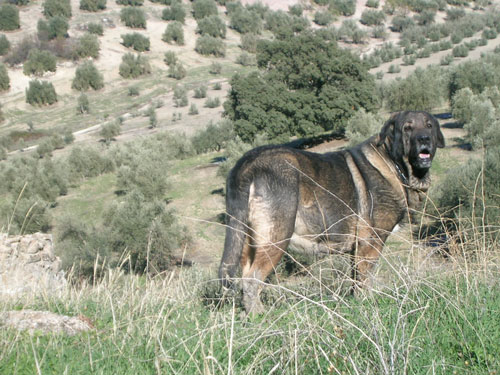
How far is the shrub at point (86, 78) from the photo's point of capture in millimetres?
57688

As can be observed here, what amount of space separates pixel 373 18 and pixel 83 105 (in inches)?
2094

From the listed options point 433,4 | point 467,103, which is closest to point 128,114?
point 467,103

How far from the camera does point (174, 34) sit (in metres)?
73.7

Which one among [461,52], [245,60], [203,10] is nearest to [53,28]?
[245,60]

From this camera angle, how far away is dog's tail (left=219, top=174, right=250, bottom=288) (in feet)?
14.2

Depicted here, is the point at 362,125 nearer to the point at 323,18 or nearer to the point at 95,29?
the point at 95,29

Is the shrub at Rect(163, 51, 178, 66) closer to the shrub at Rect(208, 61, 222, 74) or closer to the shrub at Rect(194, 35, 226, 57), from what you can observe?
the shrub at Rect(208, 61, 222, 74)

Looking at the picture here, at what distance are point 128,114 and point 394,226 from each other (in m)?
48.5

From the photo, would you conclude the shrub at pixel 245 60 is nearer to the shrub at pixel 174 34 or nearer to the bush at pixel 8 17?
the shrub at pixel 174 34

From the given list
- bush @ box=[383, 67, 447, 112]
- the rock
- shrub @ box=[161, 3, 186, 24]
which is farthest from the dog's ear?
shrub @ box=[161, 3, 186, 24]

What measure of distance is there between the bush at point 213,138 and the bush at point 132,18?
44.3m

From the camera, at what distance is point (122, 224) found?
18344 millimetres

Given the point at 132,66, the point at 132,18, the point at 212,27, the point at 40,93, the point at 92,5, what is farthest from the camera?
the point at 92,5

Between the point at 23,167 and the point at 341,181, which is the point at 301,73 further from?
the point at 341,181
